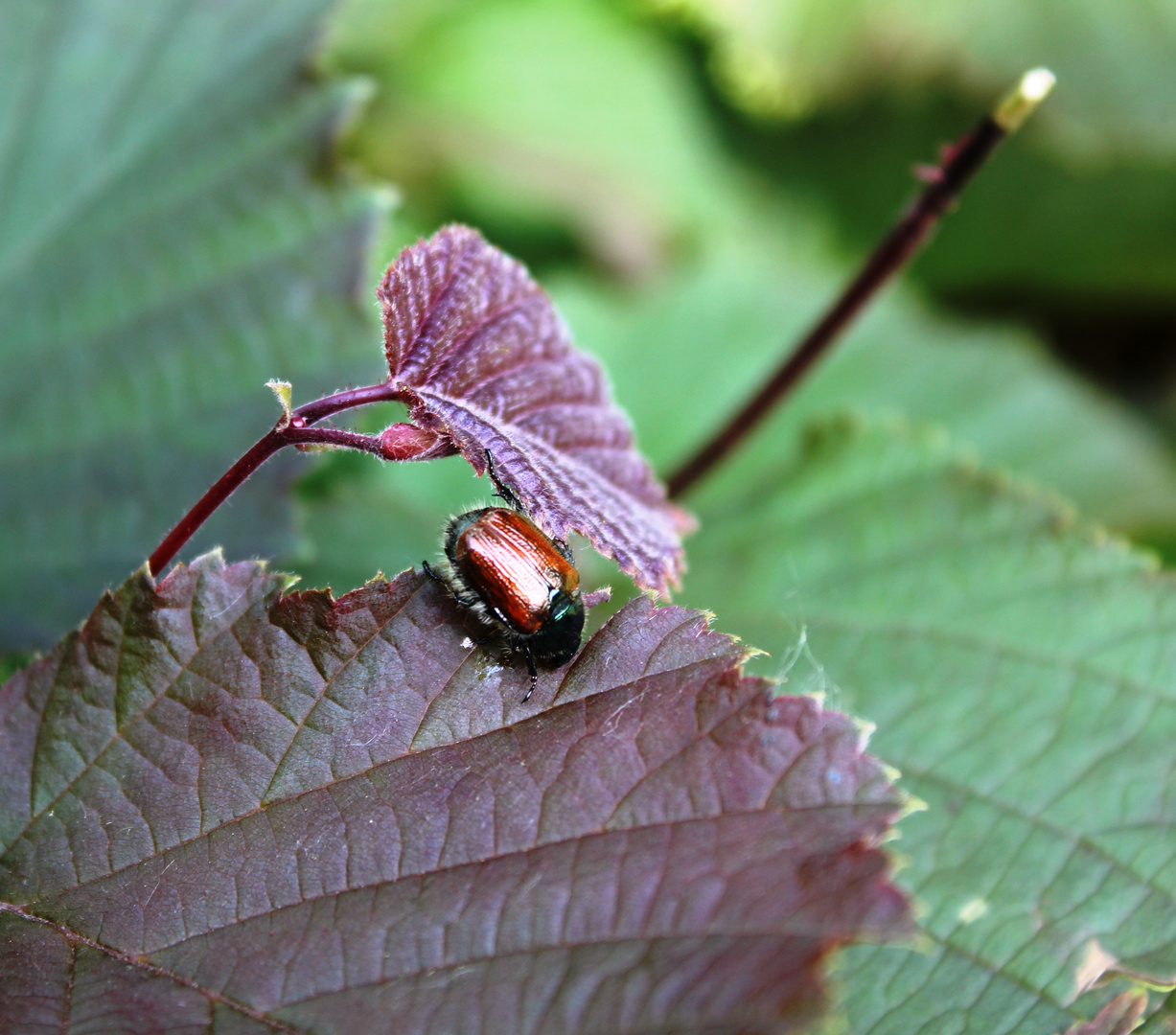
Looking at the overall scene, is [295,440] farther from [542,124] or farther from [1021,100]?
[542,124]

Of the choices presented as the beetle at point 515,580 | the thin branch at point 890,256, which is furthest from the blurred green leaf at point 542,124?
the beetle at point 515,580

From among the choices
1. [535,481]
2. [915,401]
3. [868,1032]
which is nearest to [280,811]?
[535,481]

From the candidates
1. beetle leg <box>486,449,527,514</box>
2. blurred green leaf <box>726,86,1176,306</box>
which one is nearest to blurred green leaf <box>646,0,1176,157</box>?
blurred green leaf <box>726,86,1176,306</box>

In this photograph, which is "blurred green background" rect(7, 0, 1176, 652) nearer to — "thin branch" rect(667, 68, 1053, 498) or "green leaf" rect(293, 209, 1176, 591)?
"green leaf" rect(293, 209, 1176, 591)

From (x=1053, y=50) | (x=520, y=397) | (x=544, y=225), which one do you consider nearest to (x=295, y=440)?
(x=520, y=397)

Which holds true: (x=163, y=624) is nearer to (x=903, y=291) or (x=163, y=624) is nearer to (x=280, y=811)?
(x=280, y=811)

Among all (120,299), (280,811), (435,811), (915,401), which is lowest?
(120,299)

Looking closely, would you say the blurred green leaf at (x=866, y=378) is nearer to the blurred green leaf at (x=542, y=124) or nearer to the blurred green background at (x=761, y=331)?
the blurred green background at (x=761, y=331)
